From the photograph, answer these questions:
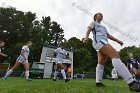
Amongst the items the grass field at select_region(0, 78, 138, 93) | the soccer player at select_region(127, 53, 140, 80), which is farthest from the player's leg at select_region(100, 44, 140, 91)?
the soccer player at select_region(127, 53, 140, 80)

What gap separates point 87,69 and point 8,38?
24.8m

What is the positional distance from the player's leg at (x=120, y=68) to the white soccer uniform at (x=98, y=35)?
0.19 m

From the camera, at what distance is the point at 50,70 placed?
44.9 meters

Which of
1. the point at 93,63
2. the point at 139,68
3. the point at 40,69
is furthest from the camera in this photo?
the point at 93,63

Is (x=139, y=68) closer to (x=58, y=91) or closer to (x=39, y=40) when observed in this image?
(x=58, y=91)

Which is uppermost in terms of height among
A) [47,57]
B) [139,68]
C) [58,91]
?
[47,57]

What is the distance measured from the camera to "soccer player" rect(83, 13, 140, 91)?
8367mm

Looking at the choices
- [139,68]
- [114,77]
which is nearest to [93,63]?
[114,77]

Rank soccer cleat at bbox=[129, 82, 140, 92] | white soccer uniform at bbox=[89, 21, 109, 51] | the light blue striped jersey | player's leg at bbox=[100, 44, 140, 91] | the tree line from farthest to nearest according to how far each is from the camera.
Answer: the tree line
the light blue striped jersey
white soccer uniform at bbox=[89, 21, 109, 51]
player's leg at bbox=[100, 44, 140, 91]
soccer cleat at bbox=[129, 82, 140, 92]

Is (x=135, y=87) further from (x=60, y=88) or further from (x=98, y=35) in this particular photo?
(x=60, y=88)

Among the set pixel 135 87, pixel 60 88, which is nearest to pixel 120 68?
pixel 135 87

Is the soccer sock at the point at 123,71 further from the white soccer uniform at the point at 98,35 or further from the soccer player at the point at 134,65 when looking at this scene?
the soccer player at the point at 134,65

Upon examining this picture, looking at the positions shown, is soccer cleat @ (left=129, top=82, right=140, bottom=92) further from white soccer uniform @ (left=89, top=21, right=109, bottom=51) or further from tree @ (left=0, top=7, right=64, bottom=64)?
tree @ (left=0, top=7, right=64, bottom=64)

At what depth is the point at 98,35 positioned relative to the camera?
960cm
